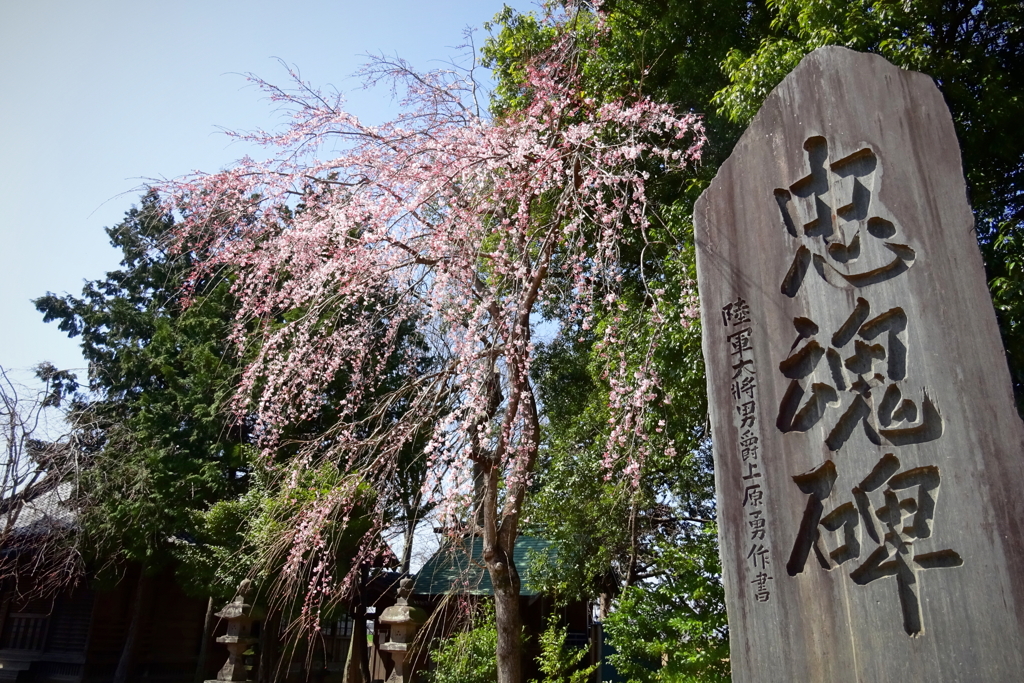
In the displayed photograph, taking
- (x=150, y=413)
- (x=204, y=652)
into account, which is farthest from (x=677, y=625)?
(x=204, y=652)

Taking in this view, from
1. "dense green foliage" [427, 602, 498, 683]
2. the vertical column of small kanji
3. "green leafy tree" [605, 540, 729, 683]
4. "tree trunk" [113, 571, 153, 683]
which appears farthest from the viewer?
"tree trunk" [113, 571, 153, 683]

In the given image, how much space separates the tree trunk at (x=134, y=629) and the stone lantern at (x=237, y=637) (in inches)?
221

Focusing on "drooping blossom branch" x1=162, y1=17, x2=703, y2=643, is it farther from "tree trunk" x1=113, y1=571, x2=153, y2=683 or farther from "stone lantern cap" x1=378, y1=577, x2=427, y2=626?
"tree trunk" x1=113, y1=571, x2=153, y2=683

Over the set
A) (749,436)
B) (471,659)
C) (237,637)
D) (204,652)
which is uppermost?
(749,436)

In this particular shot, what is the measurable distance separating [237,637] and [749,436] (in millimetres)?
8263

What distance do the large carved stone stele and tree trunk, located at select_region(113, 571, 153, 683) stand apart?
13.9 metres

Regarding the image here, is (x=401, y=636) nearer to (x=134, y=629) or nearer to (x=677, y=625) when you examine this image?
(x=677, y=625)

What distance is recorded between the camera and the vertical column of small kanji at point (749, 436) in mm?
2754

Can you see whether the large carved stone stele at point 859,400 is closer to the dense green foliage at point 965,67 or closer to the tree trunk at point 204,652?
the dense green foliage at point 965,67

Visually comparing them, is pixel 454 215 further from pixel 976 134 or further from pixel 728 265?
→ pixel 976 134

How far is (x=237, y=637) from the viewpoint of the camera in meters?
8.81

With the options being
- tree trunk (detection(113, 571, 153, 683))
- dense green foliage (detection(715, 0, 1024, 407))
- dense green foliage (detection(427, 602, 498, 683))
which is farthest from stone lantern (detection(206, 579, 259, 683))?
dense green foliage (detection(715, 0, 1024, 407))

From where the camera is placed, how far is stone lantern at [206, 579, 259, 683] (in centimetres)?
865

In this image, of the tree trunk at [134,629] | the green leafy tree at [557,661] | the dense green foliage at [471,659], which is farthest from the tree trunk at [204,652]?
the green leafy tree at [557,661]
